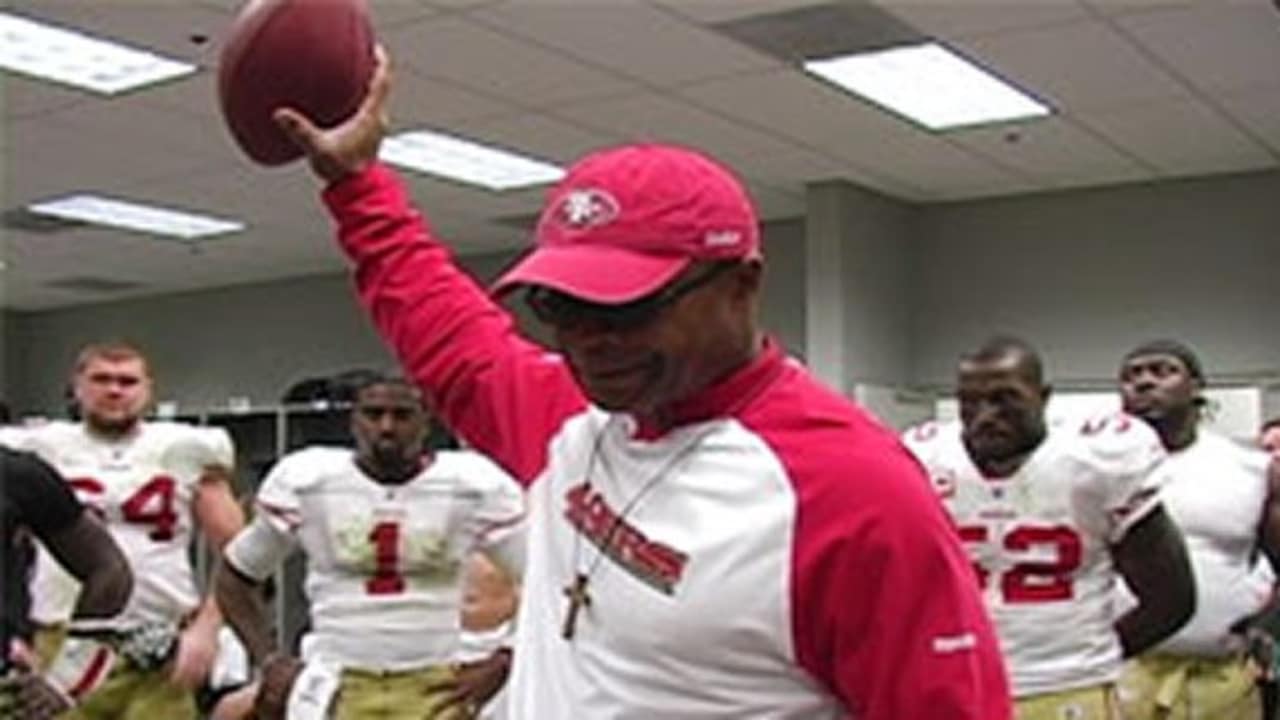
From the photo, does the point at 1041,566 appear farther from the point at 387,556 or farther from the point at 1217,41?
the point at 1217,41

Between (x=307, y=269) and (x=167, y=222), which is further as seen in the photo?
(x=307, y=269)

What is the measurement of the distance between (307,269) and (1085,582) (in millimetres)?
9315

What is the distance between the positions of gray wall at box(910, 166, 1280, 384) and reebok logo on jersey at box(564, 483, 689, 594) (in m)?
8.04

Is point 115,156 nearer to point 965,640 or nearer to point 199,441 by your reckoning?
point 199,441

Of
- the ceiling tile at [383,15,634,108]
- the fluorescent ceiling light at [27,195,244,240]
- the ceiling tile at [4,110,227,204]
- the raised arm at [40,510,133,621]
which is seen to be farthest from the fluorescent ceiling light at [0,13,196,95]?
the raised arm at [40,510,133,621]

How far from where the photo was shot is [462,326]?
176cm

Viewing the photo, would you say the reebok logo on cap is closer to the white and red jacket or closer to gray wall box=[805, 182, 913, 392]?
the white and red jacket

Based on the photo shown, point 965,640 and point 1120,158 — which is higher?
point 1120,158

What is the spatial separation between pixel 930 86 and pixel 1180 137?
1.62 meters

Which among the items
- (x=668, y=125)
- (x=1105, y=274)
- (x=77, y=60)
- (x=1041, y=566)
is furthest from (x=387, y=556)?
(x=1105, y=274)

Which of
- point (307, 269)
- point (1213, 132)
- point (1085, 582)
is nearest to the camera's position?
point (1085, 582)

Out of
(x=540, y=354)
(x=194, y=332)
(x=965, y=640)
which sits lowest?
(x=965, y=640)

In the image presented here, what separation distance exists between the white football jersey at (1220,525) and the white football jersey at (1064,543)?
123 cm

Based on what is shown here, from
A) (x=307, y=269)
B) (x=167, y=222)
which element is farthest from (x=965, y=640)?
(x=307, y=269)
